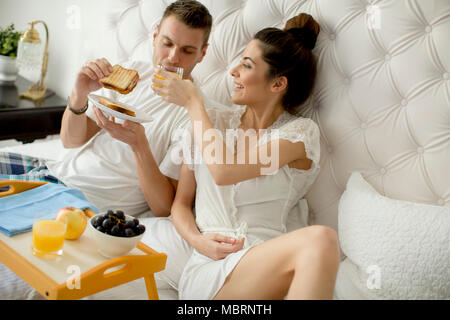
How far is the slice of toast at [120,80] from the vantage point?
1.65 m

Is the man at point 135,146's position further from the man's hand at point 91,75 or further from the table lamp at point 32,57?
the table lamp at point 32,57

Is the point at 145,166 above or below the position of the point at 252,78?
below

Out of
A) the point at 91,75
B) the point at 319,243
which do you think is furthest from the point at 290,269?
the point at 91,75

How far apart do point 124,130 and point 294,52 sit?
703mm

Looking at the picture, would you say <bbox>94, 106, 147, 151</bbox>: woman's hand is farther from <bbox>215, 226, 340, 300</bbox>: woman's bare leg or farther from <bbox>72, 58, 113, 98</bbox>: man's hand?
<bbox>215, 226, 340, 300</bbox>: woman's bare leg

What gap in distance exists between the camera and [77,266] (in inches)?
44.7

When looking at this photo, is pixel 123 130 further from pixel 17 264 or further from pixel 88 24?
pixel 88 24

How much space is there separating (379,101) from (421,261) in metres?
0.58

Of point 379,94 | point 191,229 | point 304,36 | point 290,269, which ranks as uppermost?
point 304,36

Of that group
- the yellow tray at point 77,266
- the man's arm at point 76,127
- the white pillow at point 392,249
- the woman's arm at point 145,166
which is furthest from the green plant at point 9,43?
the white pillow at point 392,249

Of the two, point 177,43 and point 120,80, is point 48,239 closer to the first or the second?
point 120,80

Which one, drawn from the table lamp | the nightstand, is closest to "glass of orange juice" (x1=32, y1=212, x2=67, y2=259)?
the nightstand

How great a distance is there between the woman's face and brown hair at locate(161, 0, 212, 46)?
244 mm

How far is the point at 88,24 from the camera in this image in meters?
2.59
